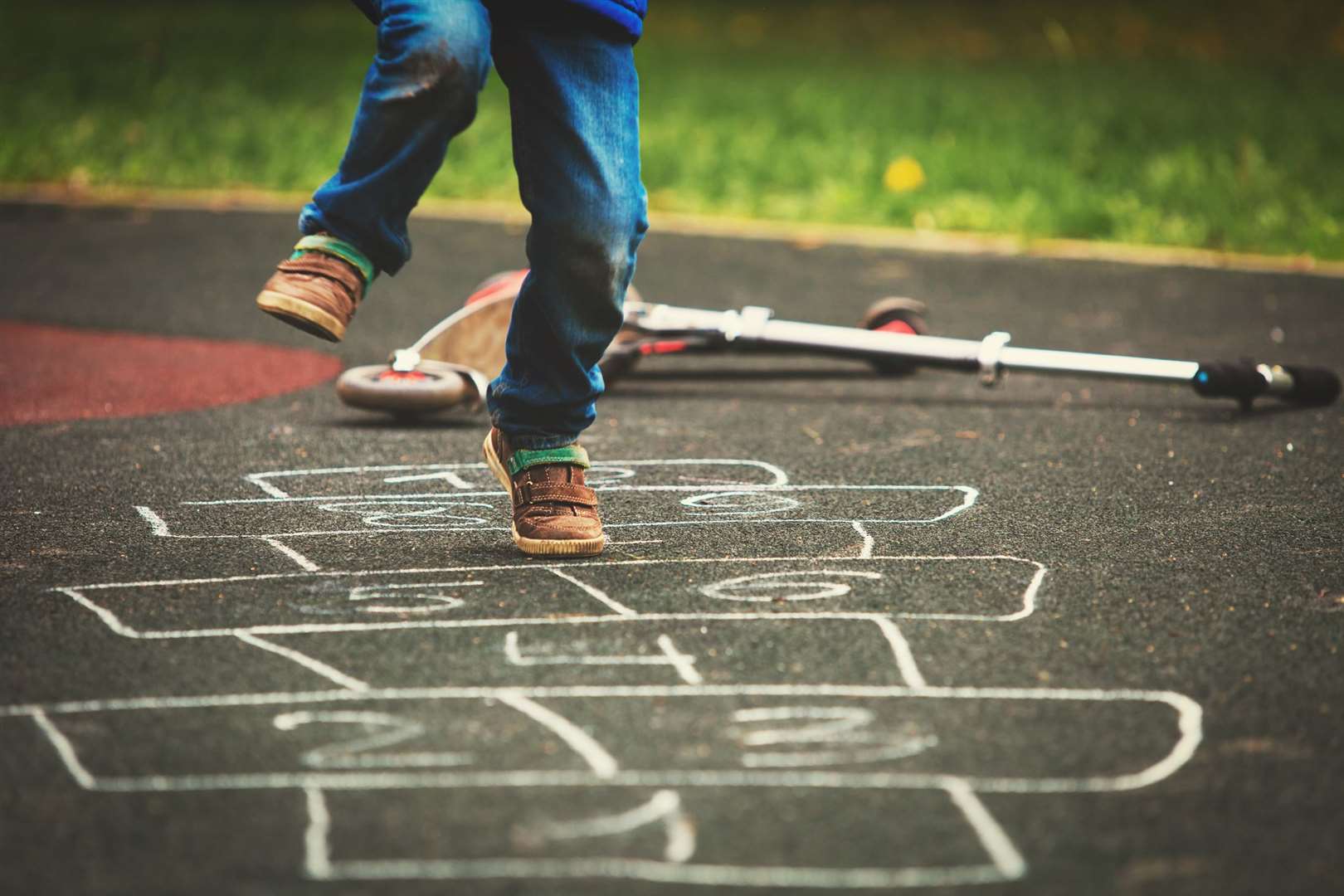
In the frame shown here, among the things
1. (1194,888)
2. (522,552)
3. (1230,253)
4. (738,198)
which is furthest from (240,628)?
(738,198)

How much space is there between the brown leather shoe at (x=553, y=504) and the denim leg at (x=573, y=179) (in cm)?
14

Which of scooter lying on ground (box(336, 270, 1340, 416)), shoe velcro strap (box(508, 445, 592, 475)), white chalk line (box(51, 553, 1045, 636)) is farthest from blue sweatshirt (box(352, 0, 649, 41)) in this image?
scooter lying on ground (box(336, 270, 1340, 416))

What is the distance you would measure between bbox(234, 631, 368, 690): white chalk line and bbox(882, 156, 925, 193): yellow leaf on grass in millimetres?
5822

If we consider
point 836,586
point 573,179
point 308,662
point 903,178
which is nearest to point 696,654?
point 836,586

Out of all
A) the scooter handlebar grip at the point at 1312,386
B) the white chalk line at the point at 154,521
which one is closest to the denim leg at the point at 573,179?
the white chalk line at the point at 154,521

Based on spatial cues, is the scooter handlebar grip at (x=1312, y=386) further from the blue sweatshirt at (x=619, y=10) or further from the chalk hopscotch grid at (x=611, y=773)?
the blue sweatshirt at (x=619, y=10)

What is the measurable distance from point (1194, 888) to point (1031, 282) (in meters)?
4.47

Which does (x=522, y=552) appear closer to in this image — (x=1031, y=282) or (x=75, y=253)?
(x=1031, y=282)

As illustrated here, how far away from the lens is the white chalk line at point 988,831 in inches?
65.6

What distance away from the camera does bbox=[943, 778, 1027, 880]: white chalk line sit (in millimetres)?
1666

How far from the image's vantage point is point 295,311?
2695mm

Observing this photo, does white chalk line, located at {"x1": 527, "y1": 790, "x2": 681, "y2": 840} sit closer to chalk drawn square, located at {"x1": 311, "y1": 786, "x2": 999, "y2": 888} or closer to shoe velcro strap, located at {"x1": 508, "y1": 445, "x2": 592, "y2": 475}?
chalk drawn square, located at {"x1": 311, "y1": 786, "x2": 999, "y2": 888}

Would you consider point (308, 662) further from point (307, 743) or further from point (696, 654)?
point (696, 654)

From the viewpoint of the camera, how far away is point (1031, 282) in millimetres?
5934
